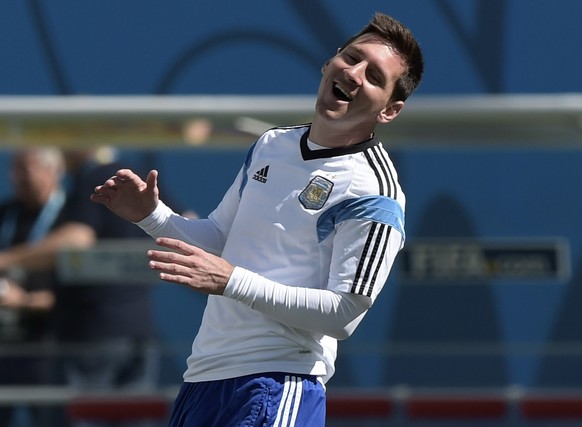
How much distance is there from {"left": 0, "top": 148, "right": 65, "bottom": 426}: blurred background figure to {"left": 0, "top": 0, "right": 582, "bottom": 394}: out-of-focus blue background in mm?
272

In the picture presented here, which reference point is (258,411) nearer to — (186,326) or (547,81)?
(186,326)

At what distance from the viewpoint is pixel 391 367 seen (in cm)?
571

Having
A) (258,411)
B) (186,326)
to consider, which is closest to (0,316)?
(186,326)

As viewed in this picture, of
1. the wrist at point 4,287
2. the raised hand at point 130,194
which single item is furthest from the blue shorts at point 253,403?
the wrist at point 4,287

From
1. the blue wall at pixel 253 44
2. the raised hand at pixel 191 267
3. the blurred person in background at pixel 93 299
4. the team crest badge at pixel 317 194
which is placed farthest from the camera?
the blue wall at pixel 253 44

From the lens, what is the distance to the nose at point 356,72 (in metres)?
3.15

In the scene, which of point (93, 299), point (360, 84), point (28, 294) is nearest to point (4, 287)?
point (28, 294)

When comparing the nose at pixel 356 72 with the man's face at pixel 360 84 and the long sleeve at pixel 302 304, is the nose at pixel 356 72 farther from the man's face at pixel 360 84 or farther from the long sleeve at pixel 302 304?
the long sleeve at pixel 302 304

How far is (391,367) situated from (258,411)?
8.60 feet

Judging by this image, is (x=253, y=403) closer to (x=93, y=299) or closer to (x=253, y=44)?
(x=93, y=299)

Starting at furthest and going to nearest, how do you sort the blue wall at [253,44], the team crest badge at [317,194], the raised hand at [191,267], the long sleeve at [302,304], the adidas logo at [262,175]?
the blue wall at [253,44] → the adidas logo at [262,175] → the team crest badge at [317,194] → the long sleeve at [302,304] → the raised hand at [191,267]

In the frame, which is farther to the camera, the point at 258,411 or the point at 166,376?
the point at 166,376

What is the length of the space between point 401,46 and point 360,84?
0.17 metres

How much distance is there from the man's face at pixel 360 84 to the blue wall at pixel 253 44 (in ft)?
9.54
